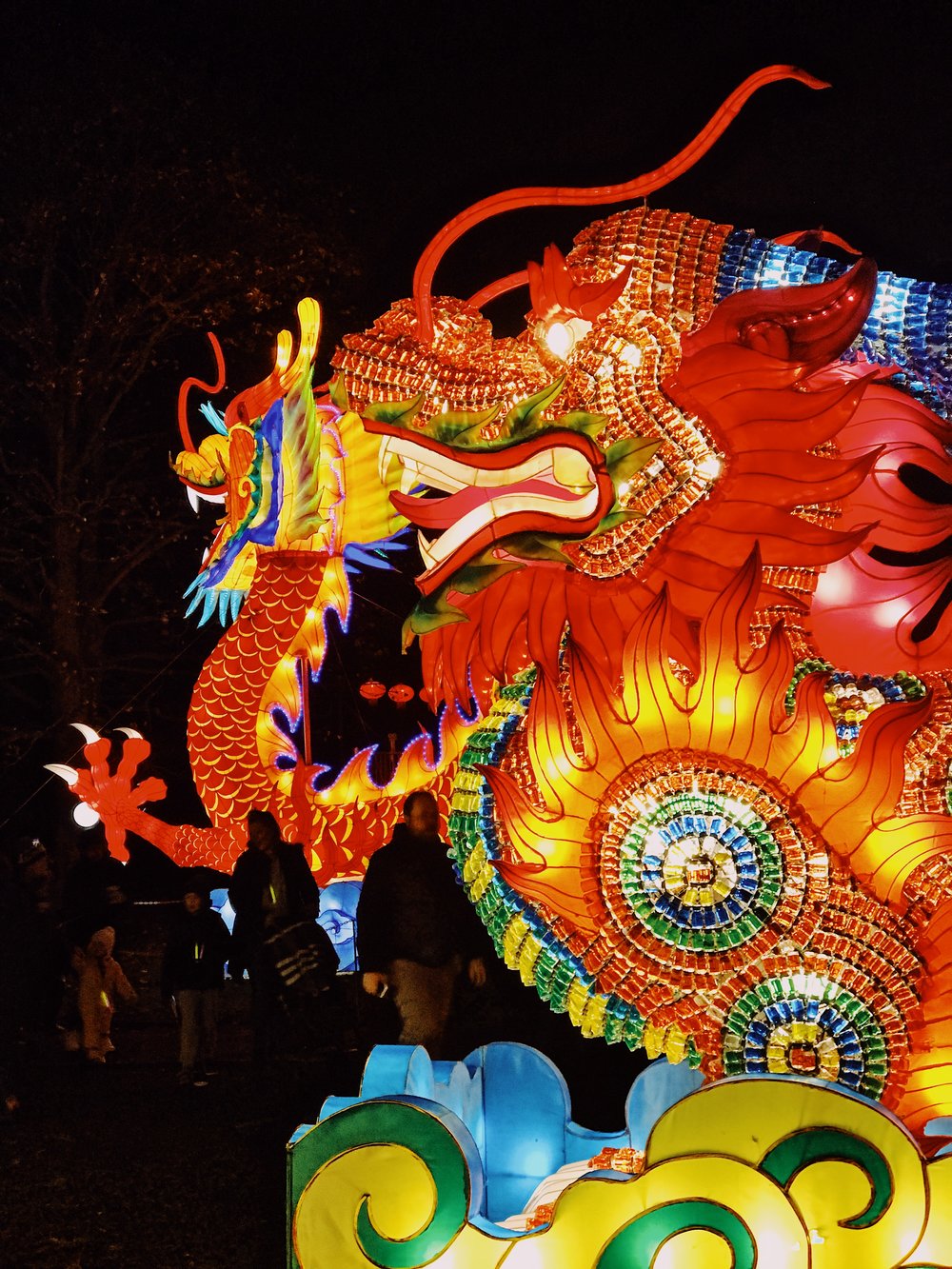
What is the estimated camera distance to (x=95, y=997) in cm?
744

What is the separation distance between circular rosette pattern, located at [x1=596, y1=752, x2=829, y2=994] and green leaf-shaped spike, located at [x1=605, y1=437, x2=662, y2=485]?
787mm

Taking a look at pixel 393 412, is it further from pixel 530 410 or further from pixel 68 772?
pixel 68 772

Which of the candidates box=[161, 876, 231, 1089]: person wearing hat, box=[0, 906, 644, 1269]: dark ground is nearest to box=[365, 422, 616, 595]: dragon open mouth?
box=[0, 906, 644, 1269]: dark ground

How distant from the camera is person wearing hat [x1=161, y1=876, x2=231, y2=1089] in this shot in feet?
22.2

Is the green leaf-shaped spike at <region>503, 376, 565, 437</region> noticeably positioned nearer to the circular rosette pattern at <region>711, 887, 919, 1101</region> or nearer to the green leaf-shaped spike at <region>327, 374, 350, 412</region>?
the circular rosette pattern at <region>711, 887, 919, 1101</region>

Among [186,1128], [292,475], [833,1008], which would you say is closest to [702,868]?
[833,1008]

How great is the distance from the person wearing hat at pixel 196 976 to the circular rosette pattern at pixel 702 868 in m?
3.61

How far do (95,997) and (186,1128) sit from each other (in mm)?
1787

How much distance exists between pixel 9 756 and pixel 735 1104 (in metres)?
10.2

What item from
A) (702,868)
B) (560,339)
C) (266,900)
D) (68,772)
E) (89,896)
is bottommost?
(89,896)

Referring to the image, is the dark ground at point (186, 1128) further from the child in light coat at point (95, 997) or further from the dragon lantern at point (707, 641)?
the dragon lantern at point (707, 641)

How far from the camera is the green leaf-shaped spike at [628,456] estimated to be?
397 centimetres

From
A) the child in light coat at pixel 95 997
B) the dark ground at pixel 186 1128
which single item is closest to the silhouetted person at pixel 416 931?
the dark ground at pixel 186 1128

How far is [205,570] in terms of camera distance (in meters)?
8.30
